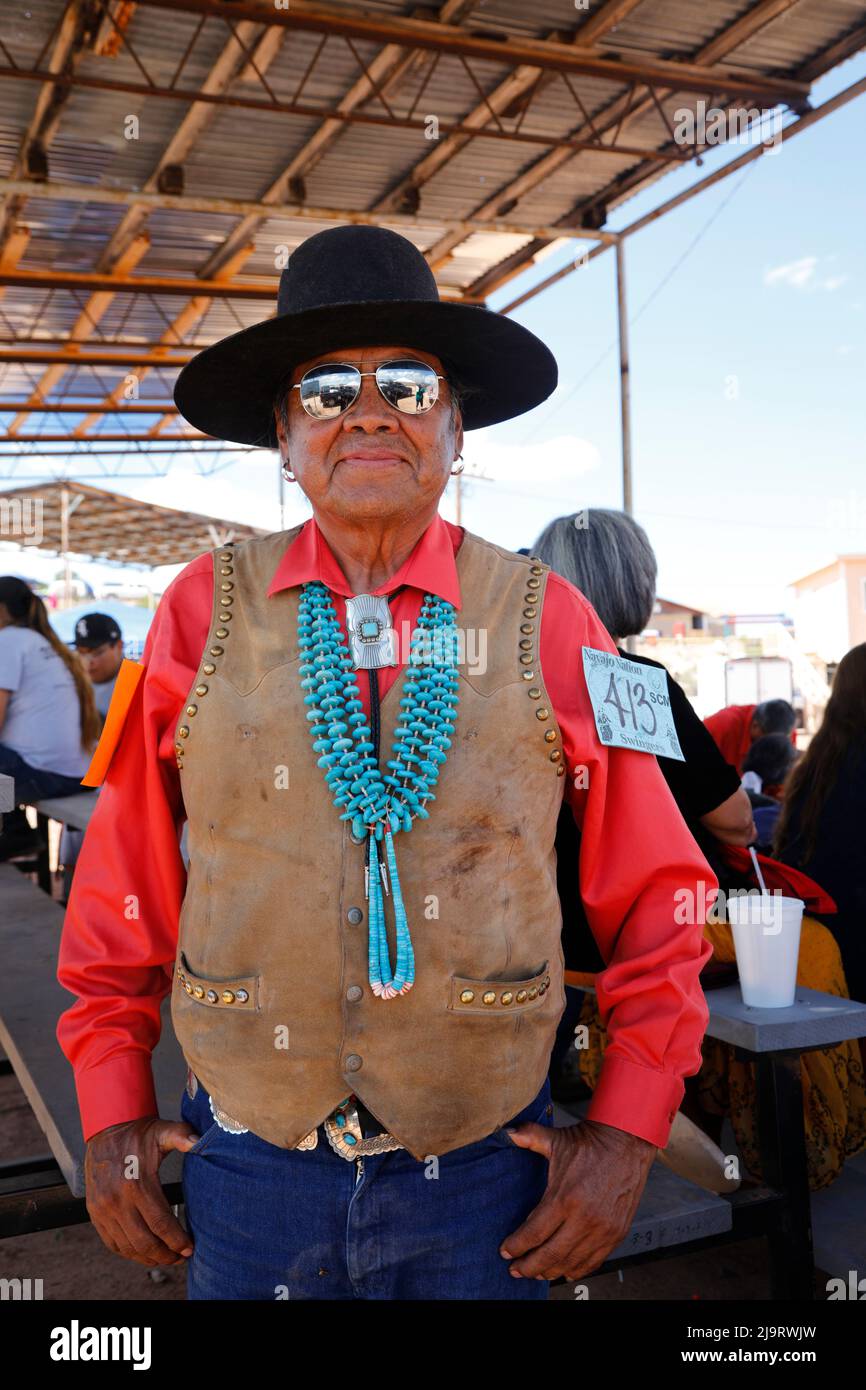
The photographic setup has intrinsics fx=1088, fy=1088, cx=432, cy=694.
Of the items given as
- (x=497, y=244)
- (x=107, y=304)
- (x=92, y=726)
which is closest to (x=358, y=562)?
(x=92, y=726)

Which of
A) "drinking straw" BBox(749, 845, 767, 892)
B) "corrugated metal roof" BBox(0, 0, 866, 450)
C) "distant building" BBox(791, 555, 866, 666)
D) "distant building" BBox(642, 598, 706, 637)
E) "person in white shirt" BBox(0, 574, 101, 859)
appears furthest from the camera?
"distant building" BBox(642, 598, 706, 637)

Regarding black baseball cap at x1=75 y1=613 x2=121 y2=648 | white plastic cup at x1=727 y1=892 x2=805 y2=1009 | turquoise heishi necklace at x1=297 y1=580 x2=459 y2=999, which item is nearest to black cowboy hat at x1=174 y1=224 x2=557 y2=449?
turquoise heishi necklace at x1=297 y1=580 x2=459 y2=999

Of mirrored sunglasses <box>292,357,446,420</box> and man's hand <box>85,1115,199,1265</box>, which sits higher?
mirrored sunglasses <box>292,357,446,420</box>

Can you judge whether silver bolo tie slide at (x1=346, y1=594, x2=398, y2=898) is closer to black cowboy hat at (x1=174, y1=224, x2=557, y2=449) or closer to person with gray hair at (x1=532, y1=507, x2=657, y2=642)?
black cowboy hat at (x1=174, y1=224, x2=557, y2=449)

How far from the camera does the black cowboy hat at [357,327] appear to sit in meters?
1.49

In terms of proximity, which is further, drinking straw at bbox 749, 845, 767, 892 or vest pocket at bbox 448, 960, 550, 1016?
drinking straw at bbox 749, 845, 767, 892

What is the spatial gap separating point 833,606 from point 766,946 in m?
29.9

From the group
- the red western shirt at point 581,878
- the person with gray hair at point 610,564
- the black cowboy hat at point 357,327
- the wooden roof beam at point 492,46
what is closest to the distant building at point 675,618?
the wooden roof beam at point 492,46

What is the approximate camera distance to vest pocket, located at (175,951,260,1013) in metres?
1.39

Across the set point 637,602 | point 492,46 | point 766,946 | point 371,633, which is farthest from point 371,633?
point 492,46

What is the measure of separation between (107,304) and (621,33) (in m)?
6.60

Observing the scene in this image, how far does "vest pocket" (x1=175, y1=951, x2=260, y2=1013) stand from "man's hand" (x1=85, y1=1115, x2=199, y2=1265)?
0.21m
